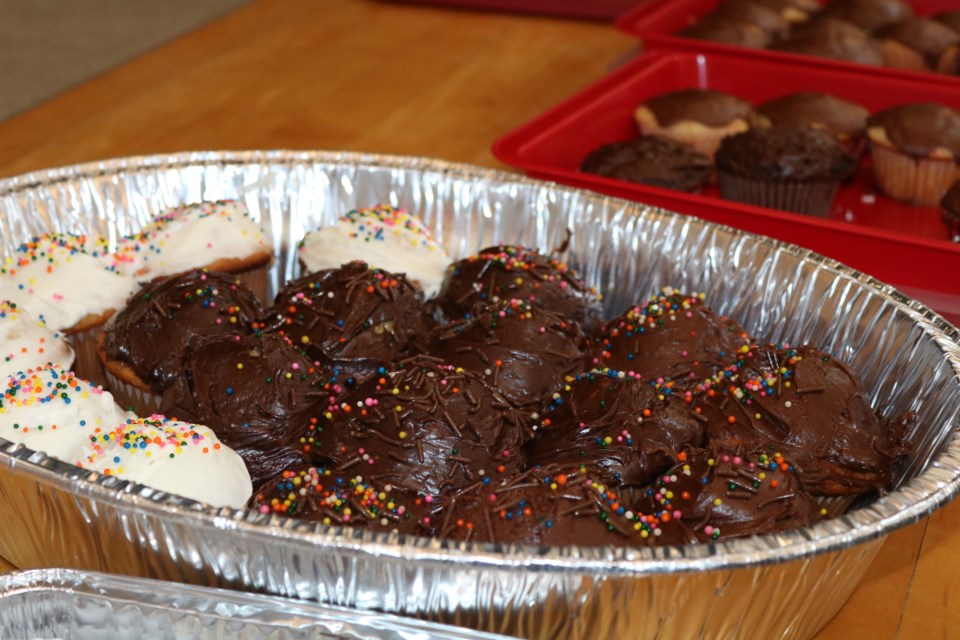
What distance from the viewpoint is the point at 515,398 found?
195cm

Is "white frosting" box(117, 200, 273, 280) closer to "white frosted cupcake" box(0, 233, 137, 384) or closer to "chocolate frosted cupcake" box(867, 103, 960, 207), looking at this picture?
"white frosted cupcake" box(0, 233, 137, 384)

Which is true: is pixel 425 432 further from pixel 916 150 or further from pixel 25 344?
pixel 916 150

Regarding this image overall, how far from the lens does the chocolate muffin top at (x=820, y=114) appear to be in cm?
332

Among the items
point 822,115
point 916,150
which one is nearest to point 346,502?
point 916,150

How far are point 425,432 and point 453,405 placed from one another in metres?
0.07

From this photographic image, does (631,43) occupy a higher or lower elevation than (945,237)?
higher

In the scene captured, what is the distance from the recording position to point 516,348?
6.59 ft

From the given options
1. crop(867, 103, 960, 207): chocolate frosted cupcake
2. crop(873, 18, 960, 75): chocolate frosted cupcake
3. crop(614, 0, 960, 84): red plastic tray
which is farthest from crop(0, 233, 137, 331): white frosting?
crop(873, 18, 960, 75): chocolate frosted cupcake

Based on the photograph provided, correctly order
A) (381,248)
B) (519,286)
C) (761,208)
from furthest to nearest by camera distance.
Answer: (761,208) < (381,248) < (519,286)

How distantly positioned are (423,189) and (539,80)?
1338mm

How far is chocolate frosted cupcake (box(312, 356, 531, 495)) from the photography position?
1735 mm

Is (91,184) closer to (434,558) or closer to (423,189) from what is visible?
(423,189)

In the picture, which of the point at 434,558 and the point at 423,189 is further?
the point at 423,189

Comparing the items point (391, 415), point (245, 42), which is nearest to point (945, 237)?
point (391, 415)
